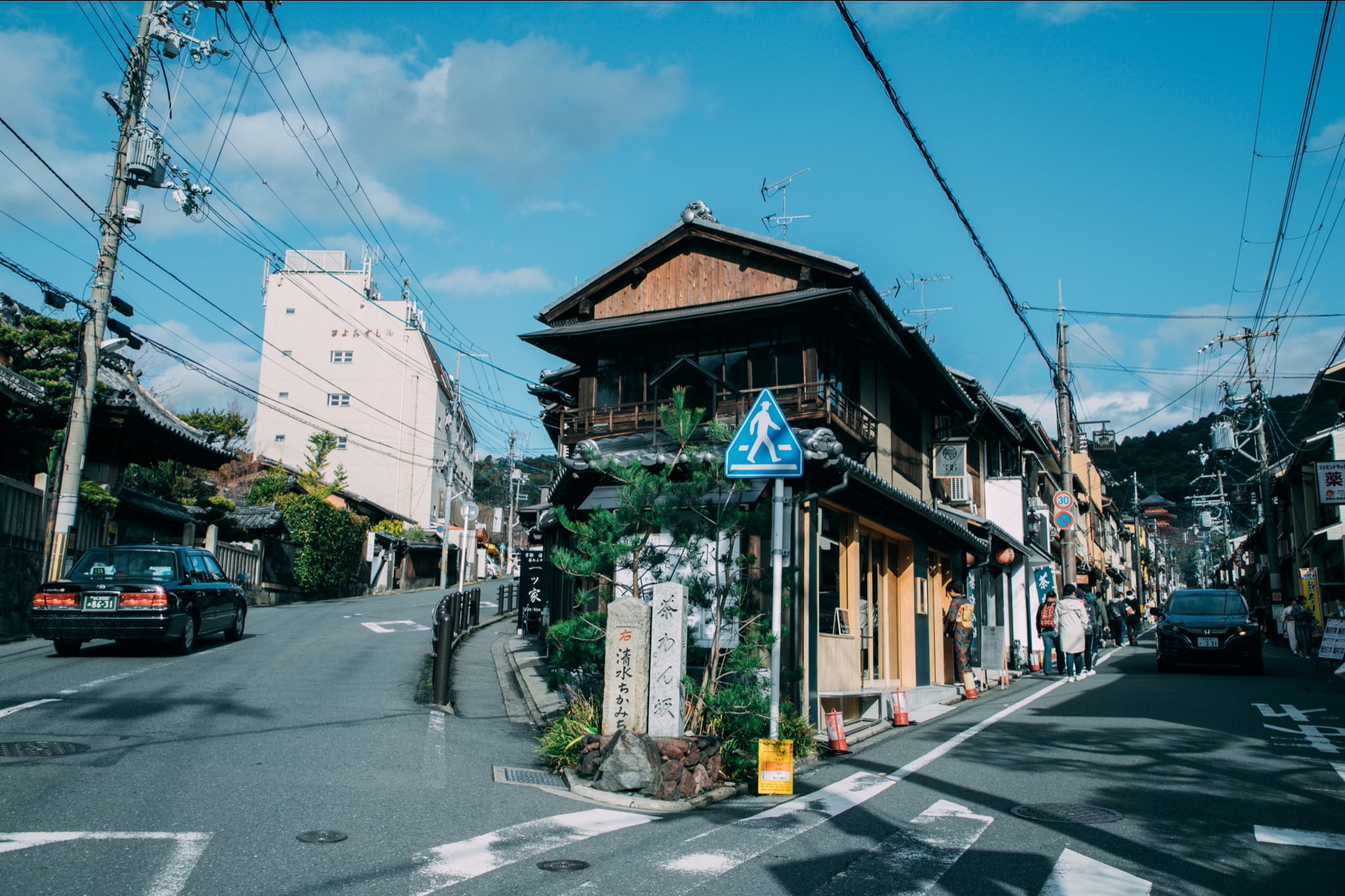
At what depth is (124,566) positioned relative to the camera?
14273mm

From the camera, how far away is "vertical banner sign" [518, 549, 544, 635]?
68.4 feet

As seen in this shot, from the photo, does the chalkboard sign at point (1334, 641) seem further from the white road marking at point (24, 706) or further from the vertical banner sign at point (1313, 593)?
the white road marking at point (24, 706)

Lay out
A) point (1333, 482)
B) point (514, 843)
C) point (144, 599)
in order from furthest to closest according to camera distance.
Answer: point (1333, 482) < point (144, 599) < point (514, 843)

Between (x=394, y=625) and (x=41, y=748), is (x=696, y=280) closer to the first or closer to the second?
(x=394, y=625)

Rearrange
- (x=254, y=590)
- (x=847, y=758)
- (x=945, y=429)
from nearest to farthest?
(x=847, y=758), (x=945, y=429), (x=254, y=590)

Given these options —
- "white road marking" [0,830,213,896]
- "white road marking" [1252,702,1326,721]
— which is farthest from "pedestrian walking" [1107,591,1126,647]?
"white road marking" [0,830,213,896]

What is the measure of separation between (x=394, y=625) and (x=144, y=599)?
9796mm

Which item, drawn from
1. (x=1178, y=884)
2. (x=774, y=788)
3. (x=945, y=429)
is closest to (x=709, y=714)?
(x=774, y=788)

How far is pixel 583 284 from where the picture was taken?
19031mm

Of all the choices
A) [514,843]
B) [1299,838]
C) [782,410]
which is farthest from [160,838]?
[782,410]

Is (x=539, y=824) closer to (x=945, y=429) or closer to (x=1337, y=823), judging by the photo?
(x=1337, y=823)

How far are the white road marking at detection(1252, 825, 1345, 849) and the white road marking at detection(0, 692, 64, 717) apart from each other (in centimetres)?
1064

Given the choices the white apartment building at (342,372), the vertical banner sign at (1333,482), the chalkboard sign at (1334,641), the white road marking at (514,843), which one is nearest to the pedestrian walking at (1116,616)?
the vertical banner sign at (1333,482)

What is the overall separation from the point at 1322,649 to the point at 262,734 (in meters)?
21.2
